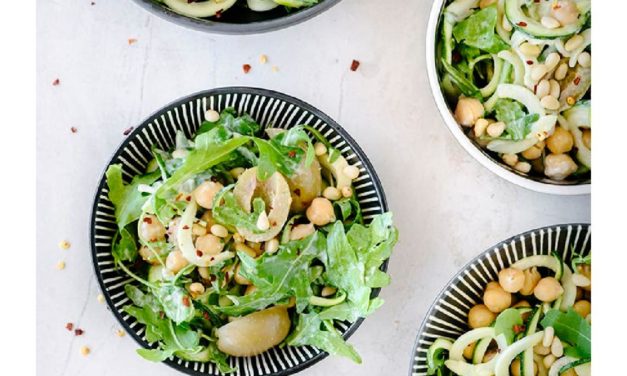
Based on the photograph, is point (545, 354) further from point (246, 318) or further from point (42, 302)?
point (42, 302)

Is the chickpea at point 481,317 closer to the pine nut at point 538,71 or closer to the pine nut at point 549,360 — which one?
the pine nut at point 549,360

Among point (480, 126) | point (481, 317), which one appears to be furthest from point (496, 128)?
point (481, 317)

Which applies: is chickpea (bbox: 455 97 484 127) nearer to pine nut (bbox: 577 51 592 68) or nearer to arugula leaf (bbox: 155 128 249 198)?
pine nut (bbox: 577 51 592 68)

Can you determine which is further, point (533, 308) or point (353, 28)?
point (353, 28)

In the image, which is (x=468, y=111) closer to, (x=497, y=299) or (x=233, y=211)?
(x=497, y=299)
